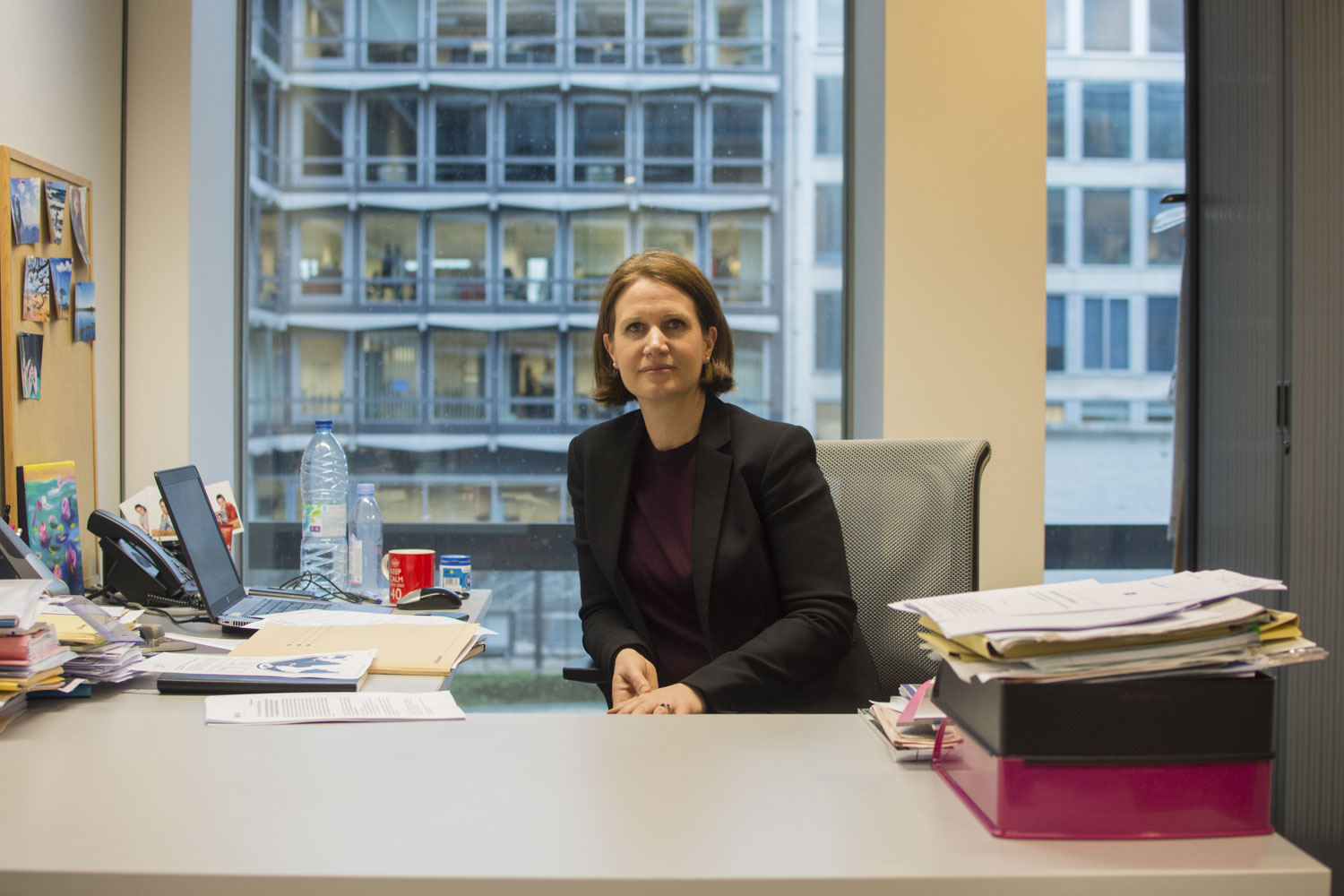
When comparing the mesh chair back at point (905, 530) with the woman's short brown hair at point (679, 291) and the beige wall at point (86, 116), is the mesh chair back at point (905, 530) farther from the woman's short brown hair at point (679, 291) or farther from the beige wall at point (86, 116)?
the beige wall at point (86, 116)

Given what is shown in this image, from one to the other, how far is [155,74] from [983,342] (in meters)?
2.36

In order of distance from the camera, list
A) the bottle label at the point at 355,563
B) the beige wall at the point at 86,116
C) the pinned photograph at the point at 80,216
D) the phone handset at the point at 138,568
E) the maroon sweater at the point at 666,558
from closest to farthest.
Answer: the maroon sweater at the point at 666,558
the phone handset at the point at 138,568
the beige wall at the point at 86,116
the pinned photograph at the point at 80,216
the bottle label at the point at 355,563

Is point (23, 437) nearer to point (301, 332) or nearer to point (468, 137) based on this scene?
point (301, 332)

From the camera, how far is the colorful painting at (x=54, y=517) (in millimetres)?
1982

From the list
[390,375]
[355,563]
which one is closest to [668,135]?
[390,375]

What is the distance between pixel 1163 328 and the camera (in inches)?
110

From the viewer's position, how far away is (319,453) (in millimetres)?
2838

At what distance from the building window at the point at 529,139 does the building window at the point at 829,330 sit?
920 millimetres

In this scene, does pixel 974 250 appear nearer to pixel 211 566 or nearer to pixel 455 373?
pixel 455 373

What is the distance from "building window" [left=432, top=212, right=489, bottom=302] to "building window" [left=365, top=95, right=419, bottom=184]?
18cm

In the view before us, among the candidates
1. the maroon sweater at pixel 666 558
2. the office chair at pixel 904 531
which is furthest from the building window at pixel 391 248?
the office chair at pixel 904 531

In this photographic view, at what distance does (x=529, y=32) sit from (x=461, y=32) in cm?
21

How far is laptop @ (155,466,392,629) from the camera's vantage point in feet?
5.85

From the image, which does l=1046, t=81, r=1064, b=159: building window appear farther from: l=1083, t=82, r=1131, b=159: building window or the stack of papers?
the stack of papers
